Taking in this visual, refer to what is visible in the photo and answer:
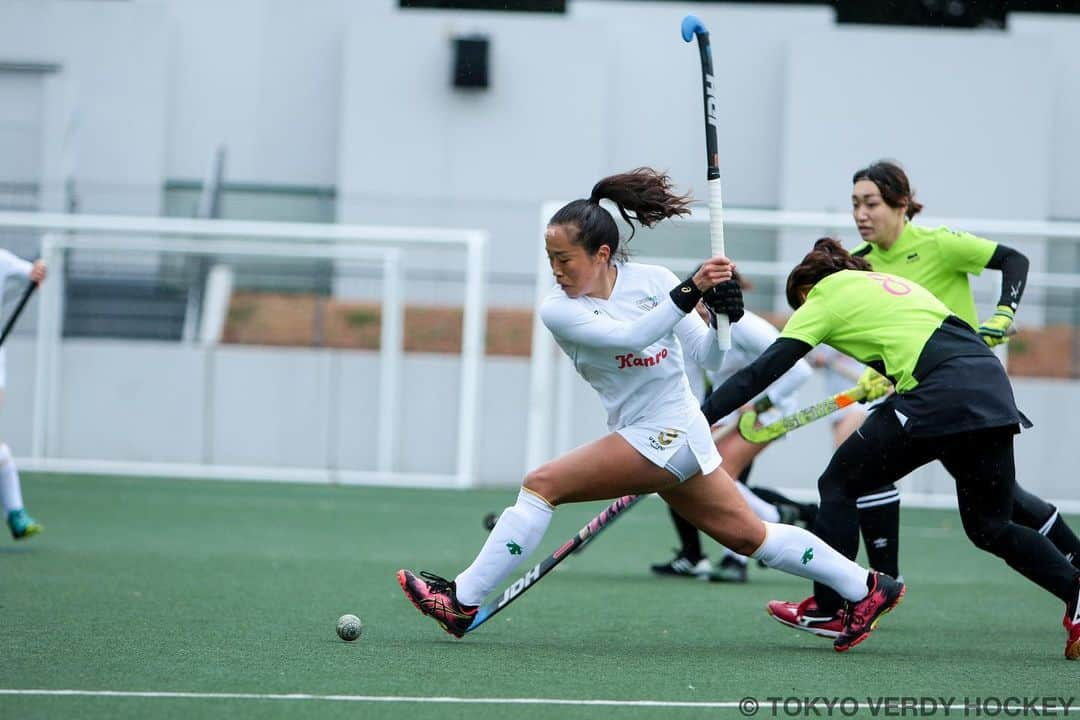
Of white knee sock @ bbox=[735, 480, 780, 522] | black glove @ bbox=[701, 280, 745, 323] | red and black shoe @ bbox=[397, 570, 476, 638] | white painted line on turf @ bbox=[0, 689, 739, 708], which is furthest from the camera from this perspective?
white knee sock @ bbox=[735, 480, 780, 522]

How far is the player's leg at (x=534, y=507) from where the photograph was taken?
482 cm

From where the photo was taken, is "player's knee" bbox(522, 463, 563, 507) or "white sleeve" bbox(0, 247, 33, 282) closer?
"player's knee" bbox(522, 463, 563, 507)

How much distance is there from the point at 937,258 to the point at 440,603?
2.44 metres

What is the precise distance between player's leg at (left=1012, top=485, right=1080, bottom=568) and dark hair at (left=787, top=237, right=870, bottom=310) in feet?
3.72

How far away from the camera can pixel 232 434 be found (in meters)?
13.5

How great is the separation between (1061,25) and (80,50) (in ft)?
35.9

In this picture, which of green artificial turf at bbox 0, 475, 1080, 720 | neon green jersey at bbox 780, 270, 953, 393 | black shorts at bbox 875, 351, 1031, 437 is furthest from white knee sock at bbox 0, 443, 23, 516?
black shorts at bbox 875, 351, 1031, 437

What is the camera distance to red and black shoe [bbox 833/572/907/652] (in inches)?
197

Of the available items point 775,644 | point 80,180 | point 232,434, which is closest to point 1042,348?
point 232,434

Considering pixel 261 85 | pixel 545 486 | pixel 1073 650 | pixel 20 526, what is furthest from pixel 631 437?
pixel 261 85

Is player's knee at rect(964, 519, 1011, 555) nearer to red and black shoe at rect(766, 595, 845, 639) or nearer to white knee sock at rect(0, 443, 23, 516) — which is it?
red and black shoe at rect(766, 595, 845, 639)

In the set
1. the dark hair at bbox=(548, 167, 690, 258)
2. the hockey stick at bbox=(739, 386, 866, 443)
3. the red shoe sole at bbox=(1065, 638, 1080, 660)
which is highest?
the dark hair at bbox=(548, 167, 690, 258)

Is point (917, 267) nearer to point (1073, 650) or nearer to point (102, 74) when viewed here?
point (1073, 650)

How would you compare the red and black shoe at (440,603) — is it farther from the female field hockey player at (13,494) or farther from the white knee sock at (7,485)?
the white knee sock at (7,485)
